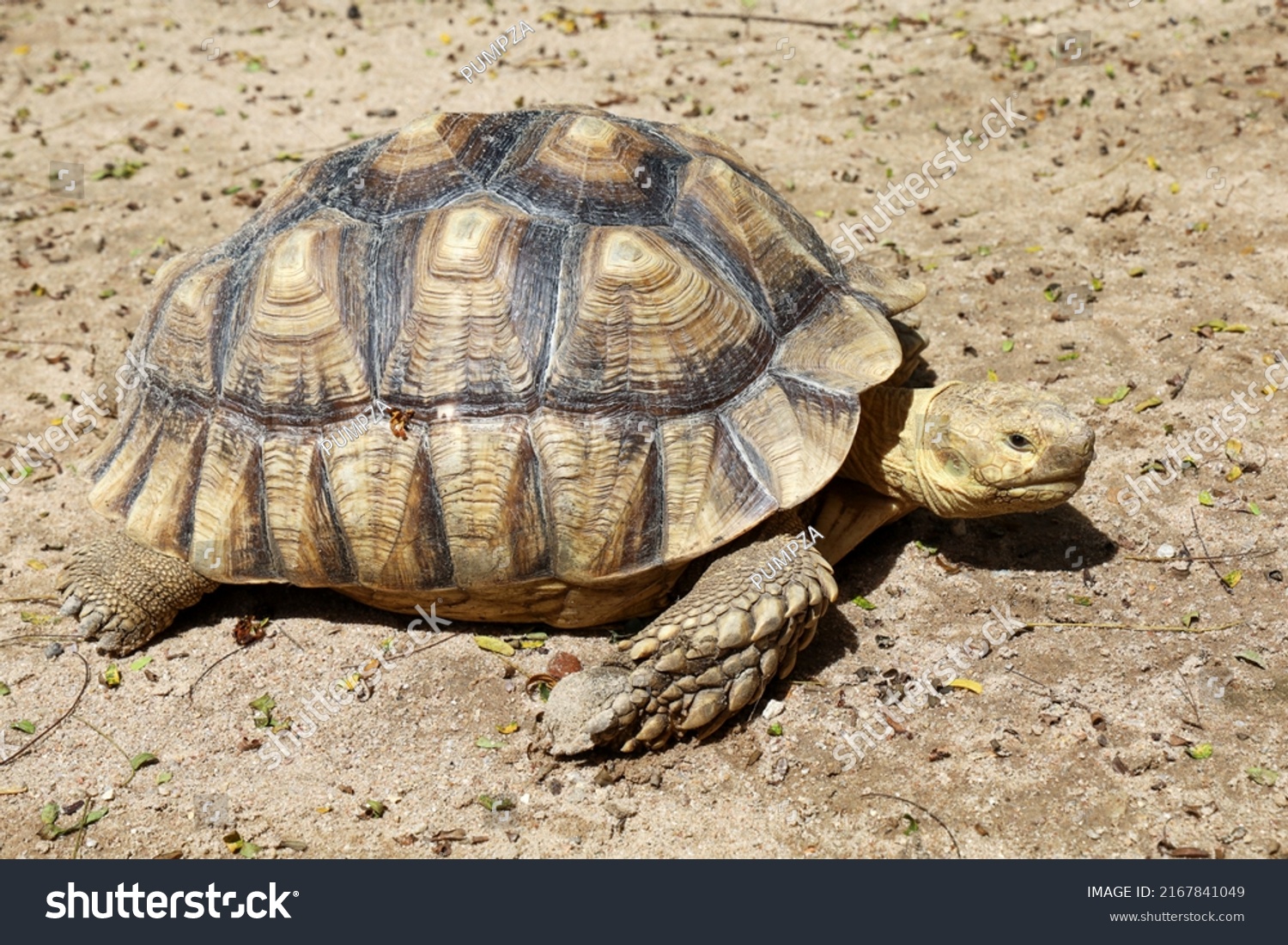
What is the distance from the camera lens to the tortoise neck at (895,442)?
4.28 metres

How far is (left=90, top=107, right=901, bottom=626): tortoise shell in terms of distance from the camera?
3908mm

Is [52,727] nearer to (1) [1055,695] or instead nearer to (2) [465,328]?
(2) [465,328]

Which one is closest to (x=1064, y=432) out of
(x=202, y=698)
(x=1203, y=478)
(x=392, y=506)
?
(x=1203, y=478)

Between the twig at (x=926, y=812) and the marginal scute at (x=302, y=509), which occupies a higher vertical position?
the marginal scute at (x=302, y=509)

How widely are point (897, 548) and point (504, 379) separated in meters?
1.94

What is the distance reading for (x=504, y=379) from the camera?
3.95 metres

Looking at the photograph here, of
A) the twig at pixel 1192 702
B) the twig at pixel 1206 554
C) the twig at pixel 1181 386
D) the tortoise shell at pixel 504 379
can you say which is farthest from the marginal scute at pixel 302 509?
the twig at pixel 1181 386

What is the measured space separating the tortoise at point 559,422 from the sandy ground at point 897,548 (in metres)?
0.31

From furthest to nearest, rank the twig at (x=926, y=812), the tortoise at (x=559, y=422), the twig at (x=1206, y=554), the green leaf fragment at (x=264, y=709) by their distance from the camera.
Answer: the twig at (x=1206, y=554) → the green leaf fragment at (x=264, y=709) → the tortoise at (x=559, y=422) → the twig at (x=926, y=812)

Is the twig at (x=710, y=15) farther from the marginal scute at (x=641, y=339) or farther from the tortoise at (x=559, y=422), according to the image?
the marginal scute at (x=641, y=339)

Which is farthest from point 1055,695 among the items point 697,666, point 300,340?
point 300,340

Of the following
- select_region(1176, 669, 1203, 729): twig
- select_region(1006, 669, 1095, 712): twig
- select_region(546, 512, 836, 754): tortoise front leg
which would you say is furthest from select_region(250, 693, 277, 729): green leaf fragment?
select_region(1176, 669, 1203, 729): twig
